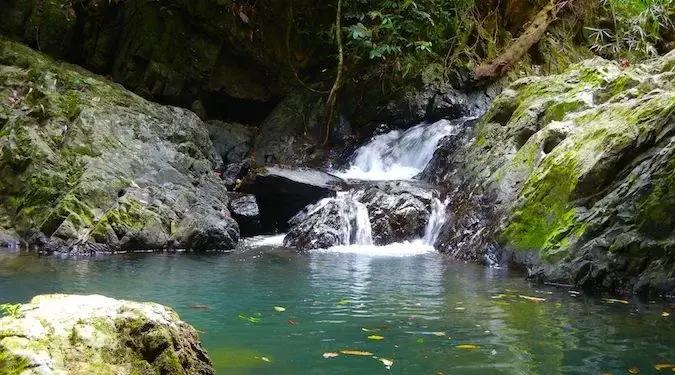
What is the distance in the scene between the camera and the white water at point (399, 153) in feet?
43.0

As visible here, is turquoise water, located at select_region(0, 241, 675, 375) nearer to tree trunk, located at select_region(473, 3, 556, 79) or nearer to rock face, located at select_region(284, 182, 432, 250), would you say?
rock face, located at select_region(284, 182, 432, 250)

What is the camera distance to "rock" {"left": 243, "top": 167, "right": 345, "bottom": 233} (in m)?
11.1

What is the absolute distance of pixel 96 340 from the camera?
2.19 meters

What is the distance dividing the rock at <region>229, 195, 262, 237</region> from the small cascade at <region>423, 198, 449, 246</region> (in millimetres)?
3180

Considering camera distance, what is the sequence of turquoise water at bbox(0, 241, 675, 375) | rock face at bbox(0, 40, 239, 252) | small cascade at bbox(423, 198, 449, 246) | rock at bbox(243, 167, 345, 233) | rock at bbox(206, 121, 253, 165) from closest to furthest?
turquoise water at bbox(0, 241, 675, 375)
rock face at bbox(0, 40, 239, 252)
small cascade at bbox(423, 198, 449, 246)
rock at bbox(243, 167, 345, 233)
rock at bbox(206, 121, 253, 165)

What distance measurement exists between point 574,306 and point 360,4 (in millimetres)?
10722

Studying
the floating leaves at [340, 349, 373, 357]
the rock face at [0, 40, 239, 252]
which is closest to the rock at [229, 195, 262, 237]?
the rock face at [0, 40, 239, 252]

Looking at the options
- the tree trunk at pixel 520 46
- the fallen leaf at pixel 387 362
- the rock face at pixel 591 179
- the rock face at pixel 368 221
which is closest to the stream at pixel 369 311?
the fallen leaf at pixel 387 362

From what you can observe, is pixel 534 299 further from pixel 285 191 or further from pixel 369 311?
pixel 285 191

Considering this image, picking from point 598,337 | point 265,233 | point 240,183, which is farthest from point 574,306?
point 240,183

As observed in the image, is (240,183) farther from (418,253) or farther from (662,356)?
(662,356)

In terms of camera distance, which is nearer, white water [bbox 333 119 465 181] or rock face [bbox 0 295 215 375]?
rock face [bbox 0 295 215 375]

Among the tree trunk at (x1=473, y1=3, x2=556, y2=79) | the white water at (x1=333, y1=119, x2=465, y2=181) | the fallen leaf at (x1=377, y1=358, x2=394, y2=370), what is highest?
the tree trunk at (x1=473, y1=3, x2=556, y2=79)

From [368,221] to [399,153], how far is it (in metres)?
3.94
